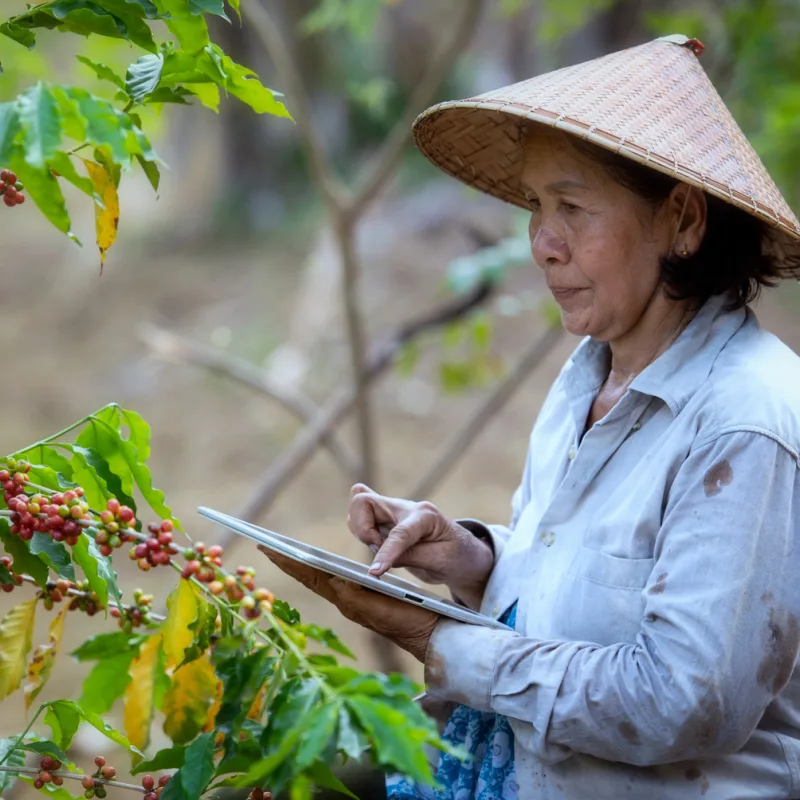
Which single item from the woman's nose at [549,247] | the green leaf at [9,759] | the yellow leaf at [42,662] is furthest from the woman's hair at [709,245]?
the green leaf at [9,759]

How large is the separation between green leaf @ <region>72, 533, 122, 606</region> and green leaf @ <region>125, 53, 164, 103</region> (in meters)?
0.54

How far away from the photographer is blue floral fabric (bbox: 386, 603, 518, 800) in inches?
62.9

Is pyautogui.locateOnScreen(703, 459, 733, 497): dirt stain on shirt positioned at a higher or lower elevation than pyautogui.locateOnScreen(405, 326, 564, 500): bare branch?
higher

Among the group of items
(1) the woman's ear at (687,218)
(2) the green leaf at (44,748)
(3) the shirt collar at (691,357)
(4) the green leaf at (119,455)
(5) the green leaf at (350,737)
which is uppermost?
(1) the woman's ear at (687,218)

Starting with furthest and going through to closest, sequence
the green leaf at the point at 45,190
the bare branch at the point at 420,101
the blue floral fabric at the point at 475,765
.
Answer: the bare branch at the point at 420,101 < the blue floral fabric at the point at 475,765 < the green leaf at the point at 45,190

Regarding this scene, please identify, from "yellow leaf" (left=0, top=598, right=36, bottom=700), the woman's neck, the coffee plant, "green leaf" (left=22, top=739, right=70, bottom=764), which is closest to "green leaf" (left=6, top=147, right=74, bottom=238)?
the coffee plant

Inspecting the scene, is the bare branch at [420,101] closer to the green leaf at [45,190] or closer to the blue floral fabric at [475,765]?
the blue floral fabric at [475,765]

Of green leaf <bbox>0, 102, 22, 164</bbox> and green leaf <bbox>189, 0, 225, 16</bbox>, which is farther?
green leaf <bbox>189, 0, 225, 16</bbox>

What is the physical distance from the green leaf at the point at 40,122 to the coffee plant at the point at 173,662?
17.5 inches

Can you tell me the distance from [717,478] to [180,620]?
0.73 meters

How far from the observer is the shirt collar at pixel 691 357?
4.90 feet

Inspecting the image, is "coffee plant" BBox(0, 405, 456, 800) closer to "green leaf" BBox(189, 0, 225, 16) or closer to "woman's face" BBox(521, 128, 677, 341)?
"green leaf" BBox(189, 0, 225, 16)

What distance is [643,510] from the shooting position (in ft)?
4.74

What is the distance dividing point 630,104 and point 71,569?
3.43 ft
